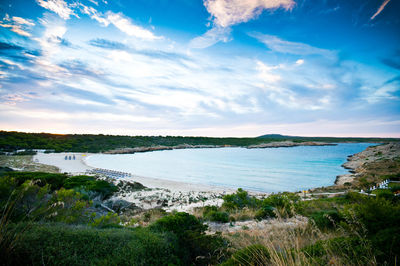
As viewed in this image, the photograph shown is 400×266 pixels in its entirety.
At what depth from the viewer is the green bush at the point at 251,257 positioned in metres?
2.78

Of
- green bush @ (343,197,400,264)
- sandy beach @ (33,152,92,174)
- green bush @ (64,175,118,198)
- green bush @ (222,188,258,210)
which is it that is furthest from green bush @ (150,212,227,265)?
sandy beach @ (33,152,92,174)

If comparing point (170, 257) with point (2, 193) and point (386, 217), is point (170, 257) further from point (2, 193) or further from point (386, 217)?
point (2, 193)

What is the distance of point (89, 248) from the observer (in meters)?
2.71

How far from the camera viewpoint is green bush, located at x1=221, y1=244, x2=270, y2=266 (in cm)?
278

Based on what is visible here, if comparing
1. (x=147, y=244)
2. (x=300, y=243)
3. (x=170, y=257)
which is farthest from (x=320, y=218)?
(x=147, y=244)

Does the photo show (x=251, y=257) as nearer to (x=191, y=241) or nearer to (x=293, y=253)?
(x=293, y=253)

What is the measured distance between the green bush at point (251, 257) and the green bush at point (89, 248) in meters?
0.96

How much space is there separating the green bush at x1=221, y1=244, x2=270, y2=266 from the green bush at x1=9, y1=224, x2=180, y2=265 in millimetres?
960

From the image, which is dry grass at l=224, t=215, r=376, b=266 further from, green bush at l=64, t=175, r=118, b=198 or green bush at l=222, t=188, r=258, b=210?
green bush at l=64, t=175, r=118, b=198

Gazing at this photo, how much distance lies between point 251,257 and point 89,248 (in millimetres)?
2397

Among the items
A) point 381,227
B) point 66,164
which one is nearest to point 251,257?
point 381,227

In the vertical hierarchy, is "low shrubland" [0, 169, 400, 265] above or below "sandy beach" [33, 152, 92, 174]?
above

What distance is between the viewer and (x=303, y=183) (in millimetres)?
21953

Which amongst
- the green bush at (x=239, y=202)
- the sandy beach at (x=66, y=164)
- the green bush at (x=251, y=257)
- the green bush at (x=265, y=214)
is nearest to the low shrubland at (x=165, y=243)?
the green bush at (x=251, y=257)
